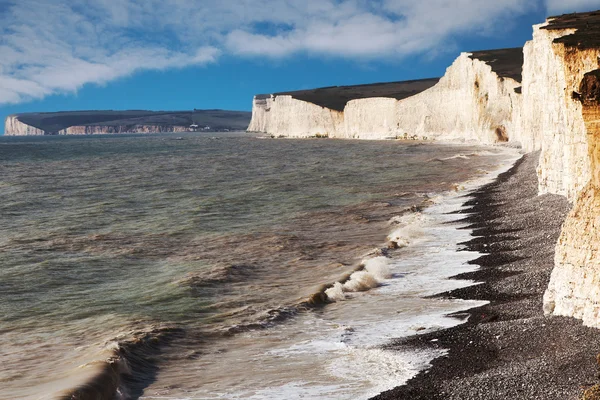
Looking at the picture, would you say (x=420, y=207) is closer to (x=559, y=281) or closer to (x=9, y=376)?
(x=559, y=281)

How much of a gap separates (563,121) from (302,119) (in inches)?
5055

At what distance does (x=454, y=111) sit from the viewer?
9450cm

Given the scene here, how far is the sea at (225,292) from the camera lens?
1172 cm

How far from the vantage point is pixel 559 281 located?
38.3 feet

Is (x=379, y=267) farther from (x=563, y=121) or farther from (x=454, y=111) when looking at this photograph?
(x=454, y=111)

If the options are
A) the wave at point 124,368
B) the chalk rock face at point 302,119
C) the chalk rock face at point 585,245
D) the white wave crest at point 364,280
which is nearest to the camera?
the chalk rock face at point 585,245

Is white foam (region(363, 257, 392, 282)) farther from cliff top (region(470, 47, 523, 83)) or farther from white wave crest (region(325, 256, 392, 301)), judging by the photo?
cliff top (region(470, 47, 523, 83))

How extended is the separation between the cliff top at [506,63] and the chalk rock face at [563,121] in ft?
115

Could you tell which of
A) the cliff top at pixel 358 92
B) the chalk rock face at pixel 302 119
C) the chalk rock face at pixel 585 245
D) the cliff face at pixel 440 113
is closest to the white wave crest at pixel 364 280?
the chalk rock face at pixel 585 245

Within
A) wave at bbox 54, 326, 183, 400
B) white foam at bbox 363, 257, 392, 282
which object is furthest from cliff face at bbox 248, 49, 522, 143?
wave at bbox 54, 326, 183, 400

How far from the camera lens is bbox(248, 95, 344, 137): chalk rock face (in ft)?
454

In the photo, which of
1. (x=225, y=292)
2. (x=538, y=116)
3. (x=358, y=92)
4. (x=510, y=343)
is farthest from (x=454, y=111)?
(x=510, y=343)

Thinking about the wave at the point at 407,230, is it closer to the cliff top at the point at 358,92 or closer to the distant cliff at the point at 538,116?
the distant cliff at the point at 538,116

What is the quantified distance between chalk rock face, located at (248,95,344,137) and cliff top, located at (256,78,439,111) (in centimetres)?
166
